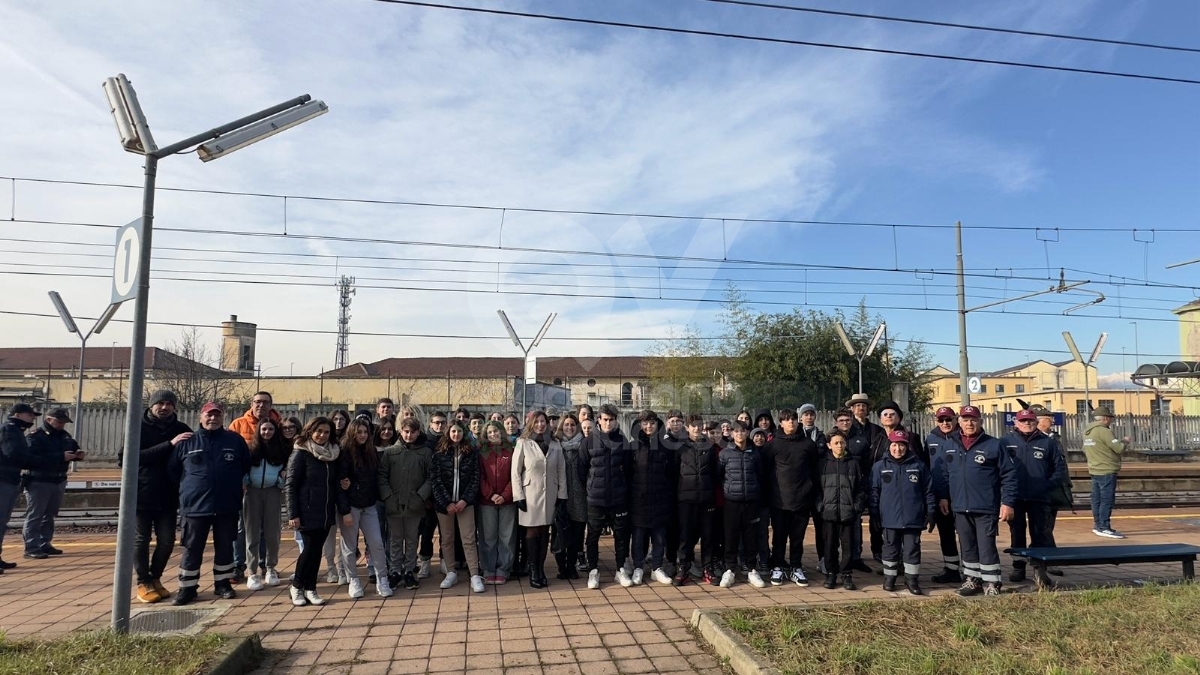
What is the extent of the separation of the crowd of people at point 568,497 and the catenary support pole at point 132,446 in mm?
1371

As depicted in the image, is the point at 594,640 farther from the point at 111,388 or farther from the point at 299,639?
the point at 111,388

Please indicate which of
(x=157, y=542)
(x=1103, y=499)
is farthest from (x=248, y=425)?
(x=1103, y=499)

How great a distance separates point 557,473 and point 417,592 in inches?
68.4

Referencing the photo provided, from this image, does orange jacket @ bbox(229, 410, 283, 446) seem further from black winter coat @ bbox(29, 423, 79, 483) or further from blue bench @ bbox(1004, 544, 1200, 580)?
blue bench @ bbox(1004, 544, 1200, 580)

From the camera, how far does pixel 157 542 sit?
21.4ft

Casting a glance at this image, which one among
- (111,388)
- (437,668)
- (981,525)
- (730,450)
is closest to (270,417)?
(437,668)

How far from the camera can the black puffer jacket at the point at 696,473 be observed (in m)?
7.14

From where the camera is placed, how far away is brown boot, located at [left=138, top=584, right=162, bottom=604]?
635cm

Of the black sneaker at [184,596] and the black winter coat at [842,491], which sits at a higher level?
the black winter coat at [842,491]

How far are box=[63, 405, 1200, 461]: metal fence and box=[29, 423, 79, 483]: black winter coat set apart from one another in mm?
7025

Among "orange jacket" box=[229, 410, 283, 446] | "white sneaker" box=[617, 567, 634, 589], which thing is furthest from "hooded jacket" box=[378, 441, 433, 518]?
"white sneaker" box=[617, 567, 634, 589]

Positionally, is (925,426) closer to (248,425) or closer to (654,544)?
(654,544)

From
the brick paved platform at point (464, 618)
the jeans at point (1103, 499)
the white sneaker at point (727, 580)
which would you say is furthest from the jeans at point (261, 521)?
the jeans at point (1103, 499)

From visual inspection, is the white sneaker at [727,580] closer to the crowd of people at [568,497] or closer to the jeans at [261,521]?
the crowd of people at [568,497]
